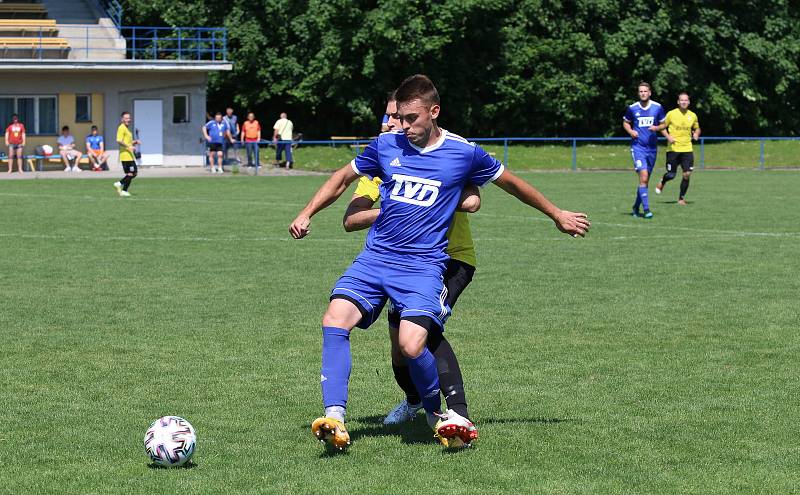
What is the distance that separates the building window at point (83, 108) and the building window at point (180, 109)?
281 cm

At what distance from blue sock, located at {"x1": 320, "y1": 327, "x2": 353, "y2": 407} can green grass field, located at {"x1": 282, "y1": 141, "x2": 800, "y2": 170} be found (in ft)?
111

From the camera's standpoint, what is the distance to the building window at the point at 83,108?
41.7 meters

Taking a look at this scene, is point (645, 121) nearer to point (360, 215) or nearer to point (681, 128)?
point (681, 128)

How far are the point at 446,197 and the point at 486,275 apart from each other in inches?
295

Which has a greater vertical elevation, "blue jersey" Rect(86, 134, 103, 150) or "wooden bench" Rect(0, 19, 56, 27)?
"wooden bench" Rect(0, 19, 56, 27)

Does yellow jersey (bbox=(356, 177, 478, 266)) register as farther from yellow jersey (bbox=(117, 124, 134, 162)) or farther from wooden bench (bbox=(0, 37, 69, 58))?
wooden bench (bbox=(0, 37, 69, 58))

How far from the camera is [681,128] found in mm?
24375

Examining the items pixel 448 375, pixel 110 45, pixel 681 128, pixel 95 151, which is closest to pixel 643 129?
pixel 681 128

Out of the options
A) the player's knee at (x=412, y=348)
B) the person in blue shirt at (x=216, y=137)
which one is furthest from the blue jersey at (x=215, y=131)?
the player's knee at (x=412, y=348)

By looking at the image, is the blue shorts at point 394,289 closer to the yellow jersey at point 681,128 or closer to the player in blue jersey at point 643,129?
the player in blue jersey at point 643,129

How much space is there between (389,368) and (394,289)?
246 centimetres

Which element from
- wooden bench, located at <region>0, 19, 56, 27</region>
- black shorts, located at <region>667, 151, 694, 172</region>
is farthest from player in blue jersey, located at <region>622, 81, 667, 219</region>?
wooden bench, located at <region>0, 19, 56, 27</region>

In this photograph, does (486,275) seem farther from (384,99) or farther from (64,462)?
(384,99)

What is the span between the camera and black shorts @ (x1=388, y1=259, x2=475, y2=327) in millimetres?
6824
